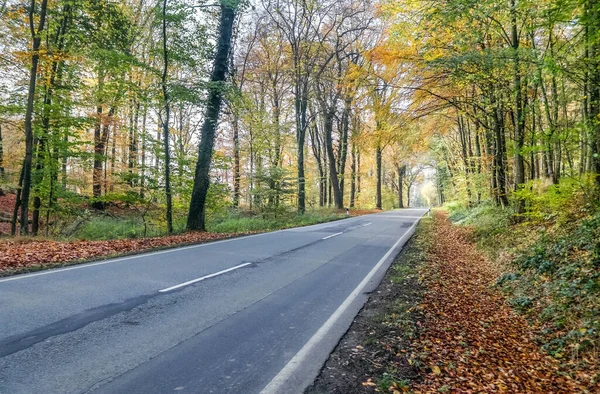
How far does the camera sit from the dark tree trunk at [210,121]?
45.0ft

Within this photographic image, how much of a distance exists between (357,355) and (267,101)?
29.5 metres

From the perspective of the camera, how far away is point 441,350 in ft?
13.4

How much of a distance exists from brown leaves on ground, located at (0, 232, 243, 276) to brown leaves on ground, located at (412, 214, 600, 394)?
24.8ft

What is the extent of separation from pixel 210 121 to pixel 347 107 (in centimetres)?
1477

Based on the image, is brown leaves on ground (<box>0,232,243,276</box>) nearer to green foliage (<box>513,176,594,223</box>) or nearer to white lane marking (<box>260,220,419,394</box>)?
white lane marking (<box>260,220,419,394</box>)

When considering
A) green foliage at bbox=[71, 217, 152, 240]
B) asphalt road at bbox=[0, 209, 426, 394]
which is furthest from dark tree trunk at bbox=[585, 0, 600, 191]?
green foliage at bbox=[71, 217, 152, 240]

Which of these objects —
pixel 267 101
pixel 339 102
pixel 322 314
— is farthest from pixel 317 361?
pixel 267 101

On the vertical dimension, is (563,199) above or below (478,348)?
above

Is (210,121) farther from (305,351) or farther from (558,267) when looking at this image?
(558,267)

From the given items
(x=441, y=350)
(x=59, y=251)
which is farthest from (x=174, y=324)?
(x=59, y=251)

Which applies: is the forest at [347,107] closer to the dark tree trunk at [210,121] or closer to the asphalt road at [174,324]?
the dark tree trunk at [210,121]

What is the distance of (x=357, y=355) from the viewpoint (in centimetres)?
391

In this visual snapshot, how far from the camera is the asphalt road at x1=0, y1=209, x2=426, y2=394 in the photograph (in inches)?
125

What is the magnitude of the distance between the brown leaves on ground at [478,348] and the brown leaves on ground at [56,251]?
7563 mm
